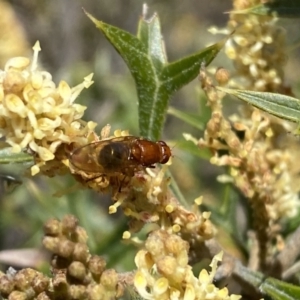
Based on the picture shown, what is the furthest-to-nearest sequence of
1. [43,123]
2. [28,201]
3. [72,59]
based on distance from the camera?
1. [72,59]
2. [28,201]
3. [43,123]

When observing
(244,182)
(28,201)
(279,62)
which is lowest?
(28,201)

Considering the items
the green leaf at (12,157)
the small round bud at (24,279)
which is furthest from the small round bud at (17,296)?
the green leaf at (12,157)

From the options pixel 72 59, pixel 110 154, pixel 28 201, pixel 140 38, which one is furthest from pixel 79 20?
pixel 110 154

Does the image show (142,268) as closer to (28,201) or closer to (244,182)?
(244,182)

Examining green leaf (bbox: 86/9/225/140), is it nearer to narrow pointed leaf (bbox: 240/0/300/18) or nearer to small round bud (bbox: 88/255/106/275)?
narrow pointed leaf (bbox: 240/0/300/18)

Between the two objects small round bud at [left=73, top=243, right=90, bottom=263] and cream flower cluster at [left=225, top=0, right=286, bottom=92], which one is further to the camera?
cream flower cluster at [left=225, top=0, right=286, bottom=92]

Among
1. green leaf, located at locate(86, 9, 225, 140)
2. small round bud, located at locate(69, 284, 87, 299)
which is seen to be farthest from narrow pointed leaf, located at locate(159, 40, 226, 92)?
small round bud, located at locate(69, 284, 87, 299)

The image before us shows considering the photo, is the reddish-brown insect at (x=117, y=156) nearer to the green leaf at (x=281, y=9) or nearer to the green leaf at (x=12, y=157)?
the green leaf at (x=12, y=157)
